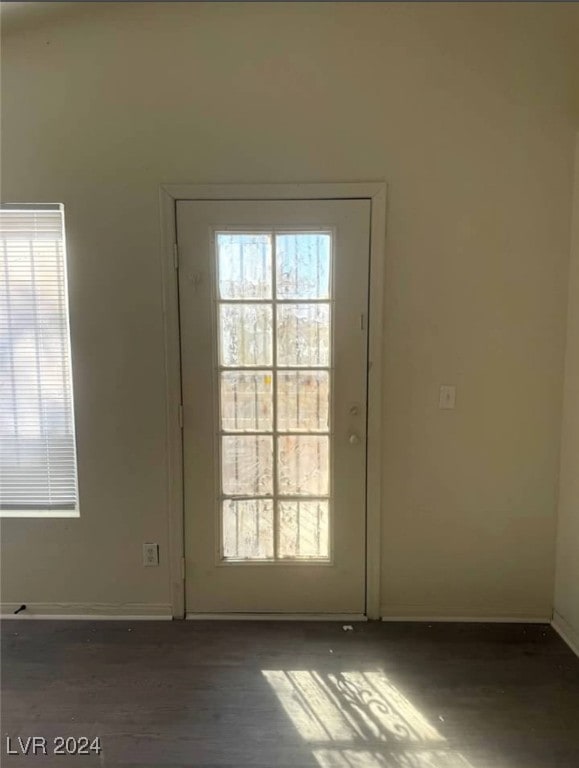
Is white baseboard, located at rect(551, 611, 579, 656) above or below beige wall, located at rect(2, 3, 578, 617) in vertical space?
below

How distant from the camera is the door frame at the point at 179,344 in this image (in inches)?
80.1

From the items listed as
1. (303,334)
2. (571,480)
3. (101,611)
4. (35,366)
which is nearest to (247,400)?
(303,334)

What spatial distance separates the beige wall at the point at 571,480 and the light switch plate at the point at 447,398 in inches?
20.3

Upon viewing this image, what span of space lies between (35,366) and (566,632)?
280 cm

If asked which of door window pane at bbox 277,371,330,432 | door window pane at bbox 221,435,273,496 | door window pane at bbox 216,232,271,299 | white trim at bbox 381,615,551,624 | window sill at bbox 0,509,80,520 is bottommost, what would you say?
white trim at bbox 381,615,551,624

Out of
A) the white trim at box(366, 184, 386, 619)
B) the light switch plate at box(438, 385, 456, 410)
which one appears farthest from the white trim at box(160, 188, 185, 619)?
the light switch plate at box(438, 385, 456, 410)

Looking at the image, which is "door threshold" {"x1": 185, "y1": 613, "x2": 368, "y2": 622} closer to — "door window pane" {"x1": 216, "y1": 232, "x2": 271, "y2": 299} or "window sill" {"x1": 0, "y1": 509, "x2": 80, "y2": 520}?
"window sill" {"x1": 0, "y1": 509, "x2": 80, "y2": 520}

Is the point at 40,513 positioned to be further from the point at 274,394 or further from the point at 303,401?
the point at 303,401

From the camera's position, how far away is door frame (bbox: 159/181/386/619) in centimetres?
204

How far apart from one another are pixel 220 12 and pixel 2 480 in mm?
2396

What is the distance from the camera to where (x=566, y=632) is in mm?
2086

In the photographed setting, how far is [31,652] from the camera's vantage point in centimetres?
202

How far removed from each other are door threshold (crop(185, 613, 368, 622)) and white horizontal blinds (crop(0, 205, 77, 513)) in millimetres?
860

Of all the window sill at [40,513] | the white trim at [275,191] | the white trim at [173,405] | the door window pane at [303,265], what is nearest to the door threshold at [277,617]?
the white trim at [173,405]
